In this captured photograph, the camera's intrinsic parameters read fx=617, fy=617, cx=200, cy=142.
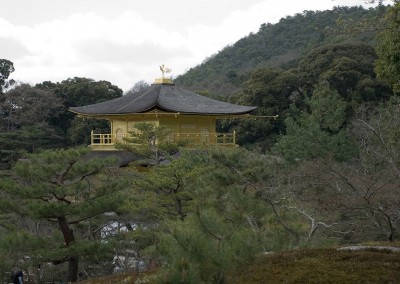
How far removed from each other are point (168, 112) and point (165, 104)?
491mm

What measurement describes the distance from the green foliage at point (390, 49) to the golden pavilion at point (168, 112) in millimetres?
11897

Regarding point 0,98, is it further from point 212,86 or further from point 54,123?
point 212,86

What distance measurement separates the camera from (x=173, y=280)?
4.07m

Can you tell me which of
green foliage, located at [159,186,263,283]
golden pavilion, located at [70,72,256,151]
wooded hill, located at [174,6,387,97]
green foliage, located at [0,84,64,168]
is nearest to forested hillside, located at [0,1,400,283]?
green foliage, located at [159,186,263,283]

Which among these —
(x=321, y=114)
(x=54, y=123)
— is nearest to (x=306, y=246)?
(x=321, y=114)

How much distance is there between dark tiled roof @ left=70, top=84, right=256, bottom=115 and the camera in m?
19.6

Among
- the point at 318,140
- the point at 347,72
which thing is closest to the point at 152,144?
the point at 318,140

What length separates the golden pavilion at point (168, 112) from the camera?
19569 millimetres

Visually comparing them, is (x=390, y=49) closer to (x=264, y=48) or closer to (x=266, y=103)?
(x=266, y=103)

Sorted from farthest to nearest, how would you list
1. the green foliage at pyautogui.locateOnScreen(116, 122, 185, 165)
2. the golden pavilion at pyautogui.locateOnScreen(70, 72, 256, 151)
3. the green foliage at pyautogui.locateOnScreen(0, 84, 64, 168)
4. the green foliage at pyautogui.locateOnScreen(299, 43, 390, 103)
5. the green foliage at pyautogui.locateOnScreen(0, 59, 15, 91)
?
the green foliage at pyautogui.locateOnScreen(0, 59, 15, 91)
the green foliage at pyautogui.locateOnScreen(0, 84, 64, 168)
the green foliage at pyautogui.locateOnScreen(299, 43, 390, 103)
the golden pavilion at pyautogui.locateOnScreen(70, 72, 256, 151)
the green foliage at pyautogui.locateOnScreen(116, 122, 185, 165)

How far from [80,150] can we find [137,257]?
2.43 metres

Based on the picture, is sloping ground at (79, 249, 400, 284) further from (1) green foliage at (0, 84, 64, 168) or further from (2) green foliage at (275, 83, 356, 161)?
(1) green foliage at (0, 84, 64, 168)

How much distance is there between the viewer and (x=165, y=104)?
19.7 metres

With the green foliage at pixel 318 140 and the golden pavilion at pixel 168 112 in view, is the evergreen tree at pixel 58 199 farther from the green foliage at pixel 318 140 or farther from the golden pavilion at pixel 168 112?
the golden pavilion at pixel 168 112
